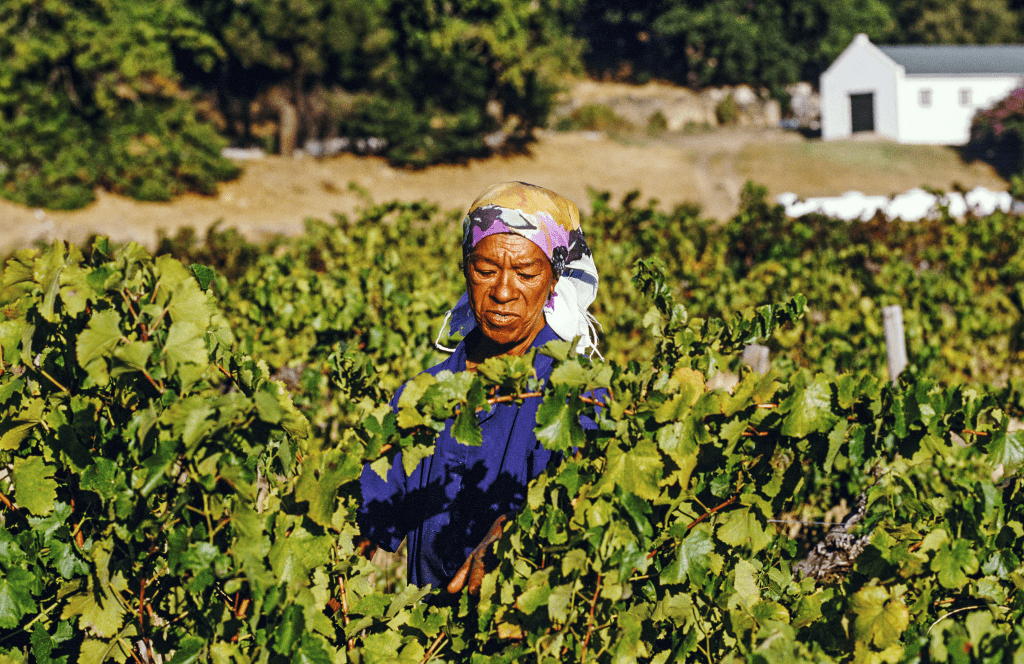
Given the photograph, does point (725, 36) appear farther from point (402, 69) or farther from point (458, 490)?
point (458, 490)

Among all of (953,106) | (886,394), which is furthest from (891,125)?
(886,394)

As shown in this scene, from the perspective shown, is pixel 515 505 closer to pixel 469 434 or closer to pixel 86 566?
pixel 469 434

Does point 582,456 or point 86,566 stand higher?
point 582,456

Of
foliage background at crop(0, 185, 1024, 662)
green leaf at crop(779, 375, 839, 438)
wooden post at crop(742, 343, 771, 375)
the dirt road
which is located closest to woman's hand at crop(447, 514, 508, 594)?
foliage background at crop(0, 185, 1024, 662)

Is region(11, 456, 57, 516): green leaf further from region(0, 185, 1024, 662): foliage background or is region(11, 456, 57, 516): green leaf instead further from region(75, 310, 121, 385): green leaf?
region(75, 310, 121, 385): green leaf

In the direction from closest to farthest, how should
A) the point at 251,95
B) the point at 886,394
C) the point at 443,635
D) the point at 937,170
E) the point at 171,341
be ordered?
the point at 171,341, the point at 443,635, the point at 886,394, the point at 251,95, the point at 937,170

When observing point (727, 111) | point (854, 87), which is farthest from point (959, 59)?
point (727, 111)

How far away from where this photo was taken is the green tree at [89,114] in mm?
19906

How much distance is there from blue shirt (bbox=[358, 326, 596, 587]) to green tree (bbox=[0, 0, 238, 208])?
19844 millimetres

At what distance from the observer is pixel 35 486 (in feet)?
5.57

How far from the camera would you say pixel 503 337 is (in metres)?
2.26

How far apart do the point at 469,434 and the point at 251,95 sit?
1150 inches

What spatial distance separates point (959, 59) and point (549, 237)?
43586 millimetres

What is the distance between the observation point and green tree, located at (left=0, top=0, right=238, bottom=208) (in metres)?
19.9
